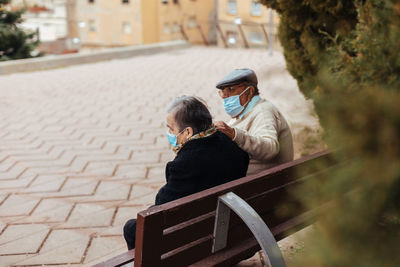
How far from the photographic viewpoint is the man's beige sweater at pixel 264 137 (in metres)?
2.68

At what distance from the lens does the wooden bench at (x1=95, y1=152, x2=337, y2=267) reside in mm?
1720

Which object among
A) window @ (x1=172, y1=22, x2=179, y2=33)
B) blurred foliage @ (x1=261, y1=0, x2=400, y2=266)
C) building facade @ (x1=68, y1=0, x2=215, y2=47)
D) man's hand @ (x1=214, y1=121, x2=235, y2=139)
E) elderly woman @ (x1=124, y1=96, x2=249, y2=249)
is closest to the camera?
blurred foliage @ (x1=261, y1=0, x2=400, y2=266)

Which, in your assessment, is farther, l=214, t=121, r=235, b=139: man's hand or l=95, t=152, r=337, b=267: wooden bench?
l=214, t=121, r=235, b=139: man's hand

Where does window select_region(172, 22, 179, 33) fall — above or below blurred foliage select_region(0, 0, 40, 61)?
below

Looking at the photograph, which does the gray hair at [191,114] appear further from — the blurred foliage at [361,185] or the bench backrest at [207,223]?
the blurred foliage at [361,185]

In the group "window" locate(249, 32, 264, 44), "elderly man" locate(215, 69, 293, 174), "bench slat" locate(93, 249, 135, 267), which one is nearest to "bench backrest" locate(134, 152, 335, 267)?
"bench slat" locate(93, 249, 135, 267)

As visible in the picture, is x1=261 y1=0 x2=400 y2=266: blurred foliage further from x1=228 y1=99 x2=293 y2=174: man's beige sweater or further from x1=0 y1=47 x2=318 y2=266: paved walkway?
x1=228 y1=99 x2=293 y2=174: man's beige sweater

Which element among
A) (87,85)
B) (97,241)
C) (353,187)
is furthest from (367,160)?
(87,85)

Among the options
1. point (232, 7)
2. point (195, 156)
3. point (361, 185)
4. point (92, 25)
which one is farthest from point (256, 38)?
point (361, 185)

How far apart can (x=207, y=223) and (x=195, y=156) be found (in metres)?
0.40

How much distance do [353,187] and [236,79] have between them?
2191 millimetres

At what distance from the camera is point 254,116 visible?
2.91 metres

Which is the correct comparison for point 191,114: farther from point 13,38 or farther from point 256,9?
point 256,9

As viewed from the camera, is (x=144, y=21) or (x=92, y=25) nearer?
(x=144, y=21)
